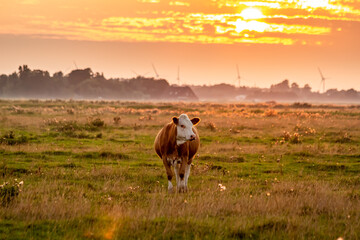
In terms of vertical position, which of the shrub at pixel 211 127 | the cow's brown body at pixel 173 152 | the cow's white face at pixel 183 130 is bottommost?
the shrub at pixel 211 127

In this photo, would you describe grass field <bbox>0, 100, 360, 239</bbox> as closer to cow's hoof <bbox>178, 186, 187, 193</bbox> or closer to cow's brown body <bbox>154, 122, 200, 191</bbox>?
cow's hoof <bbox>178, 186, 187, 193</bbox>

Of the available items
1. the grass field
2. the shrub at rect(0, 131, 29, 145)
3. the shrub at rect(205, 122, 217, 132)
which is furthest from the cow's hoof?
the shrub at rect(205, 122, 217, 132)

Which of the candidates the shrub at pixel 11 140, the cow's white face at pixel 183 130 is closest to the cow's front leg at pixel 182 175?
the cow's white face at pixel 183 130

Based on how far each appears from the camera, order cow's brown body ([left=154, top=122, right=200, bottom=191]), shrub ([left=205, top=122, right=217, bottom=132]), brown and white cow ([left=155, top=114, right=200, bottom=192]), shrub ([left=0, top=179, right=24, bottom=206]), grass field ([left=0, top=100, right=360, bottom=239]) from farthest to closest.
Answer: shrub ([left=205, top=122, right=217, bottom=132]) → cow's brown body ([left=154, top=122, right=200, bottom=191]) → brown and white cow ([left=155, top=114, right=200, bottom=192]) → shrub ([left=0, top=179, right=24, bottom=206]) → grass field ([left=0, top=100, right=360, bottom=239])

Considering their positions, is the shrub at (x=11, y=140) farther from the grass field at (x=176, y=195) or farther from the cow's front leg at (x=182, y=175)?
the cow's front leg at (x=182, y=175)

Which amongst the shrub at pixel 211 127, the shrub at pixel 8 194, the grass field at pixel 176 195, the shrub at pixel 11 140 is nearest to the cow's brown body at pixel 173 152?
the grass field at pixel 176 195

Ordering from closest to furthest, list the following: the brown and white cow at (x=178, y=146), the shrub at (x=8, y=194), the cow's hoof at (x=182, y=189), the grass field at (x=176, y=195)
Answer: the grass field at (x=176, y=195)
the shrub at (x=8, y=194)
the cow's hoof at (x=182, y=189)
the brown and white cow at (x=178, y=146)

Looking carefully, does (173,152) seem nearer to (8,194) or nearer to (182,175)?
(182,175)

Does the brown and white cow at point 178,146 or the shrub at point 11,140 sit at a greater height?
the brown and white cow at point 178,146

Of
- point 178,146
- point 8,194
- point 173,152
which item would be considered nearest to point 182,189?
point 173,152

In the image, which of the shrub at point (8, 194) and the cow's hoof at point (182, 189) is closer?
the shrub at point (8, 194)

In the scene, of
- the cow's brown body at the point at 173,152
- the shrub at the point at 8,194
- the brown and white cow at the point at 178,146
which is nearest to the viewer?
the shrub at the point at 8,194

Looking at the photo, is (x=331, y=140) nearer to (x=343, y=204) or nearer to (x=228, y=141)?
(x=228, y=141)

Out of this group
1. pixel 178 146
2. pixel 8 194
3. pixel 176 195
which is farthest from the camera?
pixel 178 146
